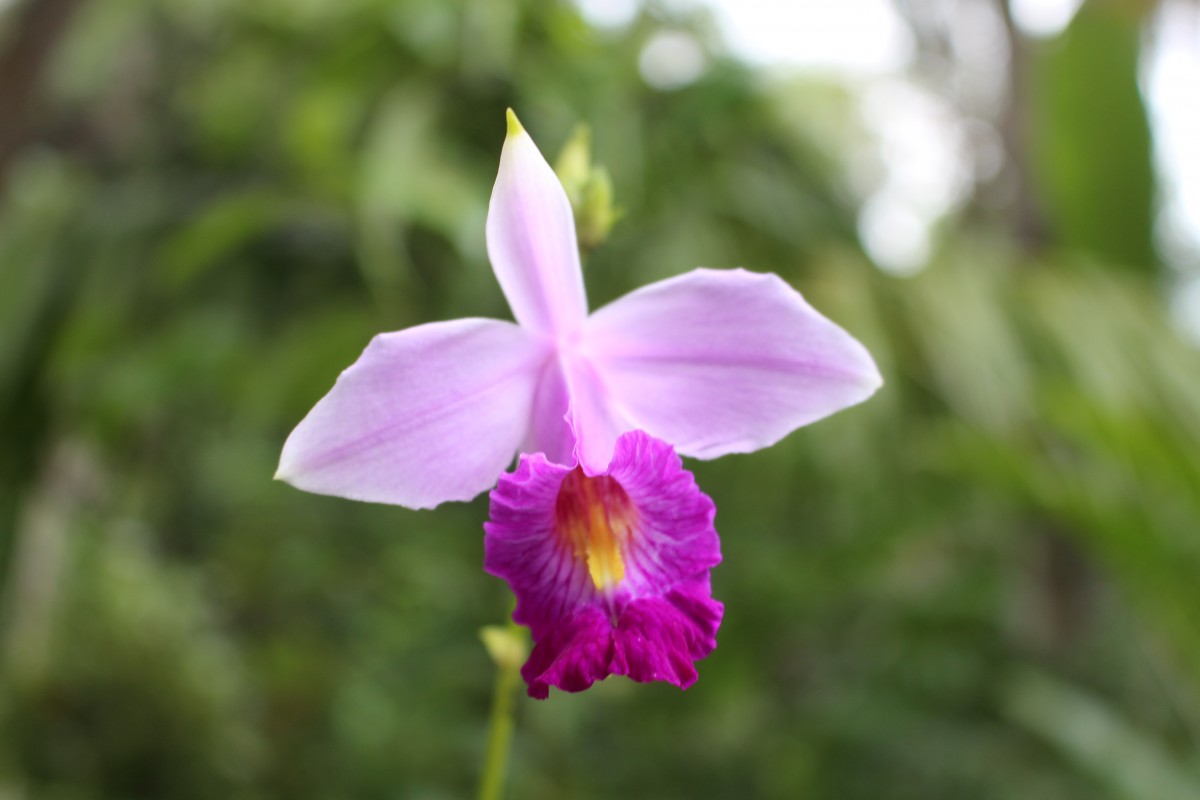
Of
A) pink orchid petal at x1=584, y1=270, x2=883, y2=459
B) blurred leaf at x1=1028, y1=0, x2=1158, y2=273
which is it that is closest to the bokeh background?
blurred leaf at x1=1028, y1=0, x2=1158, y2=273

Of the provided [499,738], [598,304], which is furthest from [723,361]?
[598,304]

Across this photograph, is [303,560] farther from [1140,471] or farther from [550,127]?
[1140,471]

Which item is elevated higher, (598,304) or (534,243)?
(598,304)

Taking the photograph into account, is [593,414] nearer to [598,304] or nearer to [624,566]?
[624,566]

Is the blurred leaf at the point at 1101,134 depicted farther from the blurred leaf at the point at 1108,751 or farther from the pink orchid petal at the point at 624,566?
the pink orchid petal at the point at 624,566

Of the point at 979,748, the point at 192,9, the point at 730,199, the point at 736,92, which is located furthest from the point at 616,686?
the point at 192,9

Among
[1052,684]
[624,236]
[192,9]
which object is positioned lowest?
[1052,684]
